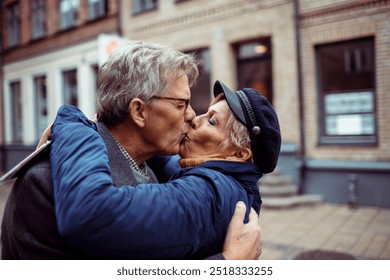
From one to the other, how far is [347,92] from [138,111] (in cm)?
596

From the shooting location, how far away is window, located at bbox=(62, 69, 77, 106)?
884 centimetres

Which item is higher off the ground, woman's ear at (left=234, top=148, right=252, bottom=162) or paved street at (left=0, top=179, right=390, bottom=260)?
woman's ear at (left=234, top=148, right=252, bottom=162)

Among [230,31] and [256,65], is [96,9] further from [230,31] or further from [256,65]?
[256,65]

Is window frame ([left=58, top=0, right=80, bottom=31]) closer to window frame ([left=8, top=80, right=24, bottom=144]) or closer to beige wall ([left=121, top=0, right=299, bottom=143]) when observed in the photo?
beige wall ([left=121, top=0, right=299, bottom=143])

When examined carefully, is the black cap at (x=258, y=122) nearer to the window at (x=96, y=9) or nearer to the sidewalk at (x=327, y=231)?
the sidewalk at (x=327, y=231)

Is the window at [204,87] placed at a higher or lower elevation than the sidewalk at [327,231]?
higher

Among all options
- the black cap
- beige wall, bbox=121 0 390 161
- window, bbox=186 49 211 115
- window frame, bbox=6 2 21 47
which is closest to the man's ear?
the black cap

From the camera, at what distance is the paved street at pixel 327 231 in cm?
399

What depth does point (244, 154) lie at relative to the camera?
1.33 metres

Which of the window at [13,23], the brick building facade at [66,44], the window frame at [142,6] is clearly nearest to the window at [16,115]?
the window at [13,23]

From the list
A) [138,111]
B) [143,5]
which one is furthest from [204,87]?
[138,111]

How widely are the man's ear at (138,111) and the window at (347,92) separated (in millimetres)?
5617

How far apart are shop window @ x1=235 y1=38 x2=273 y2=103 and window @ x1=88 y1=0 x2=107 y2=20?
4.10m

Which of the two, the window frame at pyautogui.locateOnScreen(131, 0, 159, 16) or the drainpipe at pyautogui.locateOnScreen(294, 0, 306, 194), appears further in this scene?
the window frame at pyautogui.locateOnScreen(131, 0, 159, 16)
